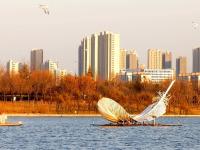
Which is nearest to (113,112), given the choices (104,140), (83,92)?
(104,140)

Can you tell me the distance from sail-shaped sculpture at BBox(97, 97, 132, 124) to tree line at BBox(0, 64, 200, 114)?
5237cm

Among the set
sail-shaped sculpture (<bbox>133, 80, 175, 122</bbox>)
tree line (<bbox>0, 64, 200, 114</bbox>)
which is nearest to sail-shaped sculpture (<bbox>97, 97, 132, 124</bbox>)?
sail-shaped sculpture (<bbox>133, 80, 175, 122</bbox>)

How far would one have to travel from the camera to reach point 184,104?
14062 cm

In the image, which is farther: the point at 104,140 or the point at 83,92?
the point at 83,92

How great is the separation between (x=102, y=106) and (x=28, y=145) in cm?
2632

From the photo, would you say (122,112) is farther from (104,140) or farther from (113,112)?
(104,140)

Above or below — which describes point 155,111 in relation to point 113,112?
above

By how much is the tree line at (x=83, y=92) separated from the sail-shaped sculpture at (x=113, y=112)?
52368mm

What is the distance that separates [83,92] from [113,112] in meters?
68.8

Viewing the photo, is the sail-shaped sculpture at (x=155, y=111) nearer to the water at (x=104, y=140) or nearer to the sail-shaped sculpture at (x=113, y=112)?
the sail-shaped sculpture at (x=113, y=112)

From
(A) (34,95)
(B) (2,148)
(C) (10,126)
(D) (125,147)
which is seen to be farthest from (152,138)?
(A) (34,95)

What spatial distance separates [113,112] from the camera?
257ft

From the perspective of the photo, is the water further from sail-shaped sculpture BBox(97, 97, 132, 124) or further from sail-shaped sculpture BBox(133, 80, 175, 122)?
sail-shaped sculpture BBox(97, 97, 132, 124)

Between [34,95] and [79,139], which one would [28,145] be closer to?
[79,139]
